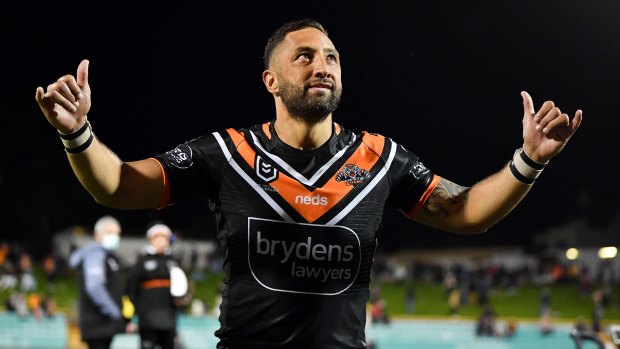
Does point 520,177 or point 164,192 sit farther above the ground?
point 520,177

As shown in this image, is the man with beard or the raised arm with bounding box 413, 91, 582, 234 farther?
the raised arm with bounding box 413, 91, 582, 234

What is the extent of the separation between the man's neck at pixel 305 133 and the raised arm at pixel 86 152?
1.50 ft

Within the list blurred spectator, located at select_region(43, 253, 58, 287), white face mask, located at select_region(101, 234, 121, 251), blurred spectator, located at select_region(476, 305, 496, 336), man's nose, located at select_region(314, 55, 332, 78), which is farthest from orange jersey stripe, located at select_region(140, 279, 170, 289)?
blurred spectator, located at select_region(43, 253, 58, 287)

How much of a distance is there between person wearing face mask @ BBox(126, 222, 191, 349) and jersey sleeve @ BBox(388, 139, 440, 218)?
15.6ft

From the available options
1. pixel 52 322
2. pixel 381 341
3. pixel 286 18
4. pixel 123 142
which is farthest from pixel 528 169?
pixel 123 142

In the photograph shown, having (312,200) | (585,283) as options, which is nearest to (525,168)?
(312,200)

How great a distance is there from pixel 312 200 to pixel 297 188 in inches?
2.4

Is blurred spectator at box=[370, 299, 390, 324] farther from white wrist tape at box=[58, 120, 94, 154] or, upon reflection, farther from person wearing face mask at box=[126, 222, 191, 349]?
white wrist tape at box=[58, 120, 94, 154]

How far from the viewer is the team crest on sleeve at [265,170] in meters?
2.57

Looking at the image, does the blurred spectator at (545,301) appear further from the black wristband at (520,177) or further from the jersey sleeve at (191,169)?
the jersey sleeve at (191,169)

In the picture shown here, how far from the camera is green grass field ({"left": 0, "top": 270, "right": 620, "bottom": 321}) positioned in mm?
22781

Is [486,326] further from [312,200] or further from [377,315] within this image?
[312,200]

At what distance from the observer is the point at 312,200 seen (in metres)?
2.52

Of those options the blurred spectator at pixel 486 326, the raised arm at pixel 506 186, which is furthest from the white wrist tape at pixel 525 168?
the blurred spectator at pixel 486 326
